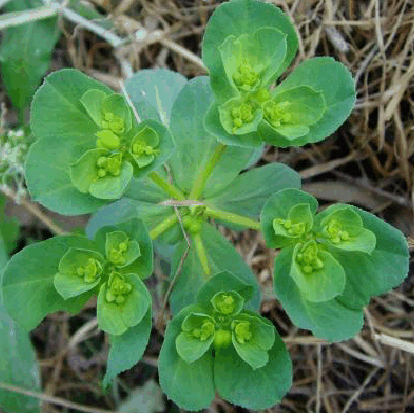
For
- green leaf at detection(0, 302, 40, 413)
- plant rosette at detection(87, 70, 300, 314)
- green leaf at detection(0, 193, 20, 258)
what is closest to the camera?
plant rosette at detection(87, 70, 300, 314)

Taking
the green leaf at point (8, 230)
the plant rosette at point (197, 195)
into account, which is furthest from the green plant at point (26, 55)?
the plant rosette at point (197, 195)

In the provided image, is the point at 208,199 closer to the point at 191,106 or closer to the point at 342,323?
the point at 191,106

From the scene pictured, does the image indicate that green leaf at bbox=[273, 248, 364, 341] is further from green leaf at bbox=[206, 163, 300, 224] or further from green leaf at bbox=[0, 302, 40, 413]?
green leaf at bbox=[0, 302, 40, 413]

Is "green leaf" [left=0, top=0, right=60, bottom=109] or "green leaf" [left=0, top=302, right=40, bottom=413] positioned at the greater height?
"green leaf" [left=0, top=0, right=60, bottom=109]

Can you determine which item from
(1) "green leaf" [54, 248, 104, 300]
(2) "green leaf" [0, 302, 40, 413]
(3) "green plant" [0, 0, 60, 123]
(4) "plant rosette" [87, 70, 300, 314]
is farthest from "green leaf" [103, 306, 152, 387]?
(3) "green plant" [0, 0, 60, 123]

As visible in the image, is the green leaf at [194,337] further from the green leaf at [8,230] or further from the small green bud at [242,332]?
the green leaf at [8,230]

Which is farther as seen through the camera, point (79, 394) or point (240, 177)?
point (79, 394)

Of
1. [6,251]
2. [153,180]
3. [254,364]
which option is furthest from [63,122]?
[6,251]
